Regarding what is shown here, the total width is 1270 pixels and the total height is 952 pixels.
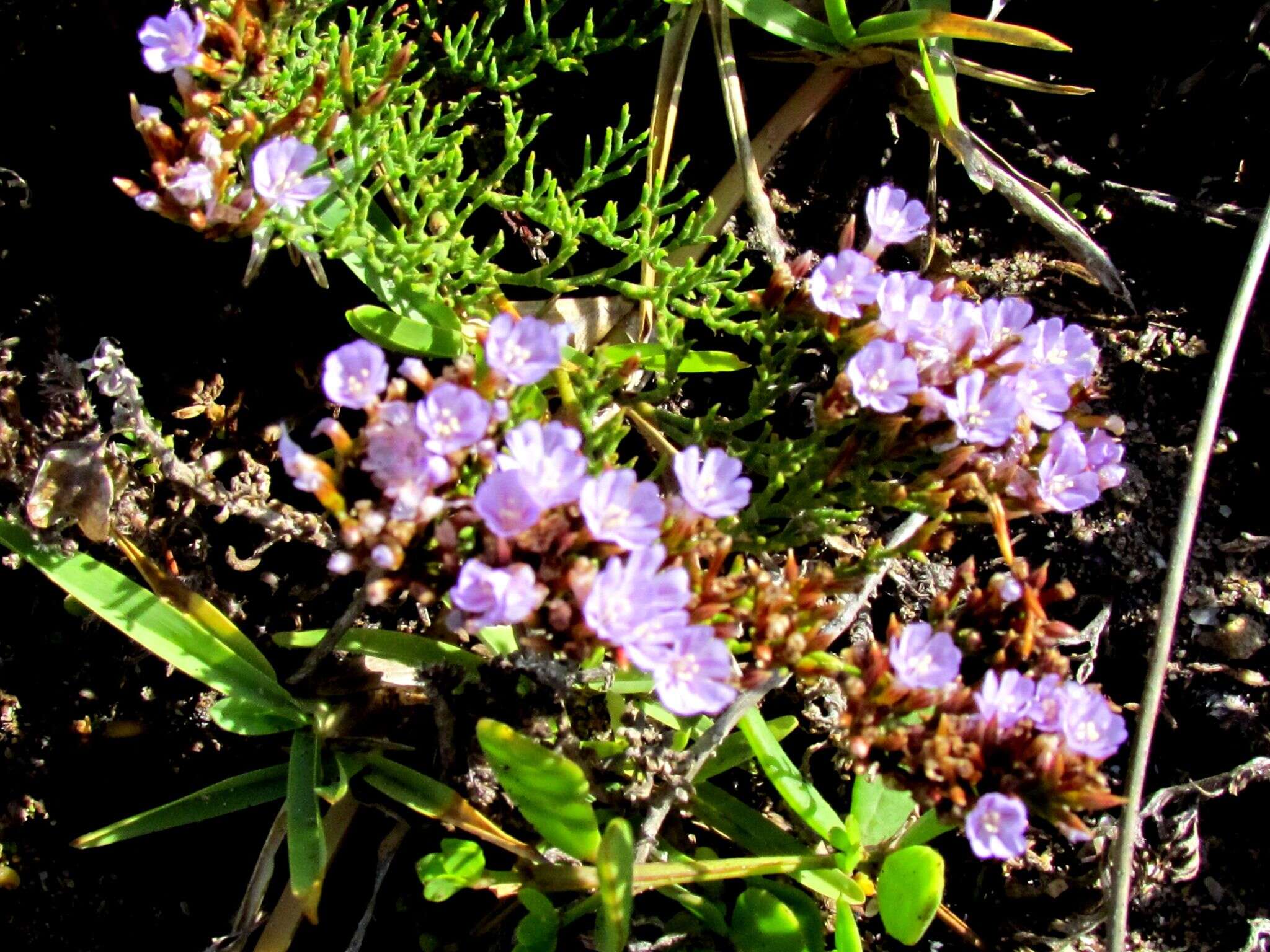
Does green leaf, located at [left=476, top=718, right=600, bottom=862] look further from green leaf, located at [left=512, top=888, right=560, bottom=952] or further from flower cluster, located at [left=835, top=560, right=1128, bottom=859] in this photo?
flower cluster, located at [left=835, top=560, right=1128, bottom=859]

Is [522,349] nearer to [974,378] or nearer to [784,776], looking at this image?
[974,378]

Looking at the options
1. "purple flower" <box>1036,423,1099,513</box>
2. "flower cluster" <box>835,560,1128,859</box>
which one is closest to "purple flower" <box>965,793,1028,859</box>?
"flower cluster" <box>835,560,1128,859</box>

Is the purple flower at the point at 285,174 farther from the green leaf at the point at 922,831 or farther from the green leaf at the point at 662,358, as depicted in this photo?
the green leaf at the point at 922,831

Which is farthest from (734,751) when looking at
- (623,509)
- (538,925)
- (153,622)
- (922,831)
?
(153,622)

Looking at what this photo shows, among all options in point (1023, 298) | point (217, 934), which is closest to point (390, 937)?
point (217, 934)

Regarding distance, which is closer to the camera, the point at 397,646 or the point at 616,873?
the point at 616,873

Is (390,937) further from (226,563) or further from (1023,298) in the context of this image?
(1023,298)

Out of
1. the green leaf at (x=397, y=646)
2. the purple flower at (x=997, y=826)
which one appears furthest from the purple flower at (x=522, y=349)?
the purple flower at (x=997, y=826)
